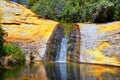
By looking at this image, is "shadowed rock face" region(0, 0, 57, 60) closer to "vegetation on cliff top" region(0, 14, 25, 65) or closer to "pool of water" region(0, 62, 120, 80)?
"vegetation on cliff top" region(0, 14, 25, 65)

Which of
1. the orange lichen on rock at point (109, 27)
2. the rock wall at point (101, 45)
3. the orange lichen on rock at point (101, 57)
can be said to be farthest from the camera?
the orange lichen on rock at point (109, 27)

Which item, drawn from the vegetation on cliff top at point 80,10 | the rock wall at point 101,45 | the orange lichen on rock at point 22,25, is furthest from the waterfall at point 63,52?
the vegetation on cliff top at point 80,10

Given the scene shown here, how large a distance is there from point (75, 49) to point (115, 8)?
10.1m

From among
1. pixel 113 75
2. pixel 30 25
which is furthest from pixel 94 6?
pixel 113 75

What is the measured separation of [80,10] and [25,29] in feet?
30.0

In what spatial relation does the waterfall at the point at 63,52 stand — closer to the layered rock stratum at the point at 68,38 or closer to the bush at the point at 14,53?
the layered rock stratum at the point at 68,38

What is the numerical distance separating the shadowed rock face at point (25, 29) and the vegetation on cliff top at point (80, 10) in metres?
4.81

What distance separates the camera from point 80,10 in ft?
129

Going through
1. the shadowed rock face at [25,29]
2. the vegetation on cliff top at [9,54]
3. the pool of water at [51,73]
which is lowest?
the pool of water at [51,73]

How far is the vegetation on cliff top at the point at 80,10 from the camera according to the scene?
123ft

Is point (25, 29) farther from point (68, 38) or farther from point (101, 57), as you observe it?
point (101, 57)

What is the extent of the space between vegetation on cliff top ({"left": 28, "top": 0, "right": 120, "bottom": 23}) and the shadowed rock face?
189 inches

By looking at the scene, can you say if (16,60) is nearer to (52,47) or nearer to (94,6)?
(52,47)

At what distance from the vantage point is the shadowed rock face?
29.9 metres
